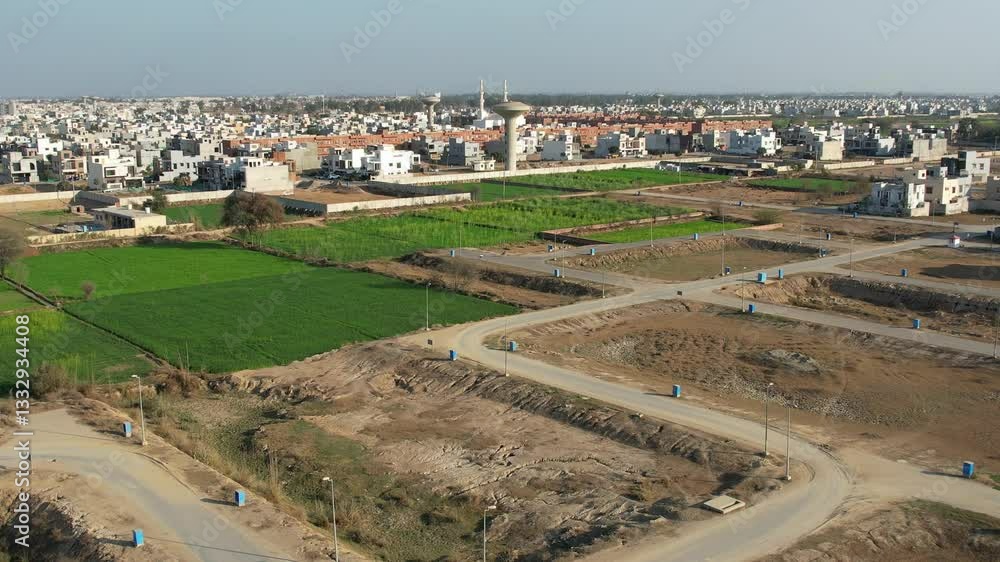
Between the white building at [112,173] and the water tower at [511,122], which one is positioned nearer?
the white building at [112,173]

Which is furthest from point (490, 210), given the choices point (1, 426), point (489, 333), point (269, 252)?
point (1, 426)

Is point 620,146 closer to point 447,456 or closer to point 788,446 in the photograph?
point 788,446

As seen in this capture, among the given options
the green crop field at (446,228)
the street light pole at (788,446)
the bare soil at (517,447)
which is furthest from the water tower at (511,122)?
the street light pole at (788,446)

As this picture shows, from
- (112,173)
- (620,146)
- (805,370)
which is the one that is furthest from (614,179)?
(805,370)

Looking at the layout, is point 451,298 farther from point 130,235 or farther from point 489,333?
point 130,235

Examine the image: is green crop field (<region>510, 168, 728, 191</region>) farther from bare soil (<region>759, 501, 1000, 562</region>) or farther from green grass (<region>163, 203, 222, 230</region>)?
bare soil (<region>759, 501, 1000, 562</region>)

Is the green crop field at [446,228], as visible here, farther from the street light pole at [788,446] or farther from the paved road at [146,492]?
the street light pole at [788,446]

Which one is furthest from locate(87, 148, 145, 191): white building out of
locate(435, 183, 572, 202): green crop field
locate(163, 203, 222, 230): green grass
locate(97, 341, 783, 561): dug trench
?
locate(97, 341, 783, 561): dug trench
